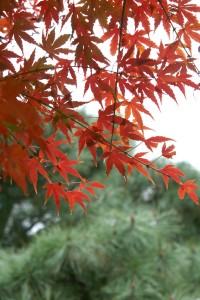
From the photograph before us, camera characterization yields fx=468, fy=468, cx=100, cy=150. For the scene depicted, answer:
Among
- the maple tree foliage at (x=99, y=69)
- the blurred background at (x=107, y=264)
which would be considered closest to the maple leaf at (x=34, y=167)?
the maple tree foliage at (x=99, y=69)

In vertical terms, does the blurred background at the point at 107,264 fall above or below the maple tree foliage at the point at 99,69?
below

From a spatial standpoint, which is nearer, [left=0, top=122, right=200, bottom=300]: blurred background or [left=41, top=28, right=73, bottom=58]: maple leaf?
[left=41, top=28, right=73, bottom=58]: maple leaf

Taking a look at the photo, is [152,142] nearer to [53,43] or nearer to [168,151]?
[168,151]

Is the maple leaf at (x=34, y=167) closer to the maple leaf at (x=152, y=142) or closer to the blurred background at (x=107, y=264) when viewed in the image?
the maple leaf at (x=152, y=142)

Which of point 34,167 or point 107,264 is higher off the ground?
point 34,167

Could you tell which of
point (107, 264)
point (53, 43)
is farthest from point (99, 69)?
point (107, 264)

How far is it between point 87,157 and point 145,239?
116cm

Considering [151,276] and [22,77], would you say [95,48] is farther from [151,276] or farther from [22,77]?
[151,276]

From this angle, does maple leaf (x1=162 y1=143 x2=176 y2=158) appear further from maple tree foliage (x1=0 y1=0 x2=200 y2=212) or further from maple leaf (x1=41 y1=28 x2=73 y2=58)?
maple leaf (x1=41 y1=28 x2=73 y2=58)

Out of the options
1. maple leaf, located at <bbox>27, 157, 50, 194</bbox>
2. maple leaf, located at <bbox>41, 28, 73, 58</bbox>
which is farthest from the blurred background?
maple leaf, located at <bbox>41, 28, 73, 58</bbox>

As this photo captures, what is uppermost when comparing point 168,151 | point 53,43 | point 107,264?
point 53,43

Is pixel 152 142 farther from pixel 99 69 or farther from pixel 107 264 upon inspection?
pixel 107 264

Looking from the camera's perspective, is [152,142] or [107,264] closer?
[152,142]

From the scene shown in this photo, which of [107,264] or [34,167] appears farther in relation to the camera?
[107,264]
